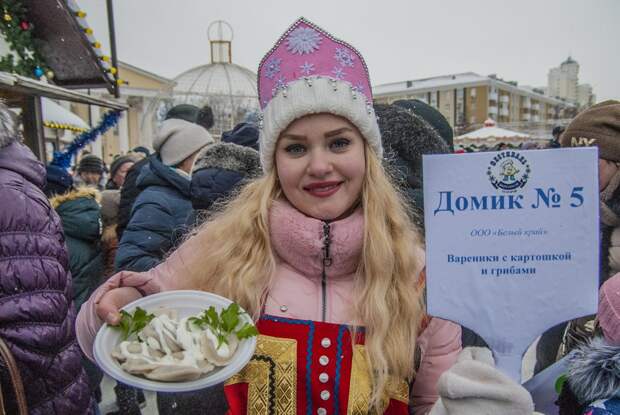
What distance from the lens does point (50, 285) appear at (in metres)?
1.85

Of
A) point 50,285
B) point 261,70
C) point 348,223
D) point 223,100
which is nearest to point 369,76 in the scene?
point 261,70

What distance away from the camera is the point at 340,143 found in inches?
59.2

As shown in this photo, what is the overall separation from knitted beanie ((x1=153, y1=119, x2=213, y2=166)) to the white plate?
2.12 meters

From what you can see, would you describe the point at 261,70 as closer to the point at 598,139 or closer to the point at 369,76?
the point at 369,76

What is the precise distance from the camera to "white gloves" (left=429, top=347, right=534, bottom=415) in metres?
0.99

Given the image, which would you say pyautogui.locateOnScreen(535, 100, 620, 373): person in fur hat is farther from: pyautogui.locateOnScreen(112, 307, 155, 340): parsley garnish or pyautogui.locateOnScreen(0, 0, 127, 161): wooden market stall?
pyautogui.locateOnScreen(0, 0, 127, 161): wooden market stall

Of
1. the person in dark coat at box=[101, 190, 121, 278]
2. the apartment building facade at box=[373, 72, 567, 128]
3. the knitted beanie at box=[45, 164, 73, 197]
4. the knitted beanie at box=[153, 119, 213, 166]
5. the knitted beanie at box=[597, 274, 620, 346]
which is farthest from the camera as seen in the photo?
the apartment building facade at box=[373, 72, 567, 128]

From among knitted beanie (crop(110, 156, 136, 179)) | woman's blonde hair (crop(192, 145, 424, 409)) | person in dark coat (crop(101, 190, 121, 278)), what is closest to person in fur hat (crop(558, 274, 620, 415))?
woman's blonde hair (crop(192, 145, 424, 409))

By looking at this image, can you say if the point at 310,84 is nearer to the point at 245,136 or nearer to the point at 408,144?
the point at 408,144

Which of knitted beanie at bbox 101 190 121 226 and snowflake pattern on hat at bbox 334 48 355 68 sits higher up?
snowflake pattern on hat at bbox 334 48 355 68

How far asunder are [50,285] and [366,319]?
123cm

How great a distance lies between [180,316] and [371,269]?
575mm

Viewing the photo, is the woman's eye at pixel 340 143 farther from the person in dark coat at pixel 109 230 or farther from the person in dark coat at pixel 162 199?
the person in dark coat at pixel 109 230

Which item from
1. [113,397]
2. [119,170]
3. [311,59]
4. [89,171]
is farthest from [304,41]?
[89,171]
